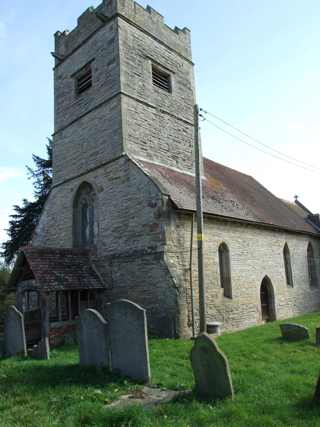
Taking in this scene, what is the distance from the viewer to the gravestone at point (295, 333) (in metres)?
9.55

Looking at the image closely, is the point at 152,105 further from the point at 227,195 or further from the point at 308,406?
the point at 308,406

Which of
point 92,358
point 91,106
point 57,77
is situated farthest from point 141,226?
point 57,77

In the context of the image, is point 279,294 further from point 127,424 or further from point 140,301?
point 127,424

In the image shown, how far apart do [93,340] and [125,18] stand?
44.7 feet

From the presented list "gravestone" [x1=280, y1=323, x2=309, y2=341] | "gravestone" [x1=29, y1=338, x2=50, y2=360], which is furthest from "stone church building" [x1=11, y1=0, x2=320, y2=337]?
"gravestone" [x1=280, y1=323, x2=309, y2=341]

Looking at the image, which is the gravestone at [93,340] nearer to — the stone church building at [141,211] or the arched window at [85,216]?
the stone church building at [141,211]

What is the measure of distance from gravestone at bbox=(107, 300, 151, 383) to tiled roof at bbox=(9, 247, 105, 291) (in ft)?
15.4

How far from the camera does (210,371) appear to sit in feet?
17.6

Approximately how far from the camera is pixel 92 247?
46.5ft

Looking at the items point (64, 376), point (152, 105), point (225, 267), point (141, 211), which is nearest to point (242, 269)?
point (225, 267)

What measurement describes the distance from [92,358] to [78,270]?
5725 millimetres

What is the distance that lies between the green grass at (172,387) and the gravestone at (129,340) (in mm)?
254

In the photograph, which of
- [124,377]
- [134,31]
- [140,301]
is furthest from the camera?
[134,31]

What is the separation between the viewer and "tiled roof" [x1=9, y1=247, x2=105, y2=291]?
445 inches
